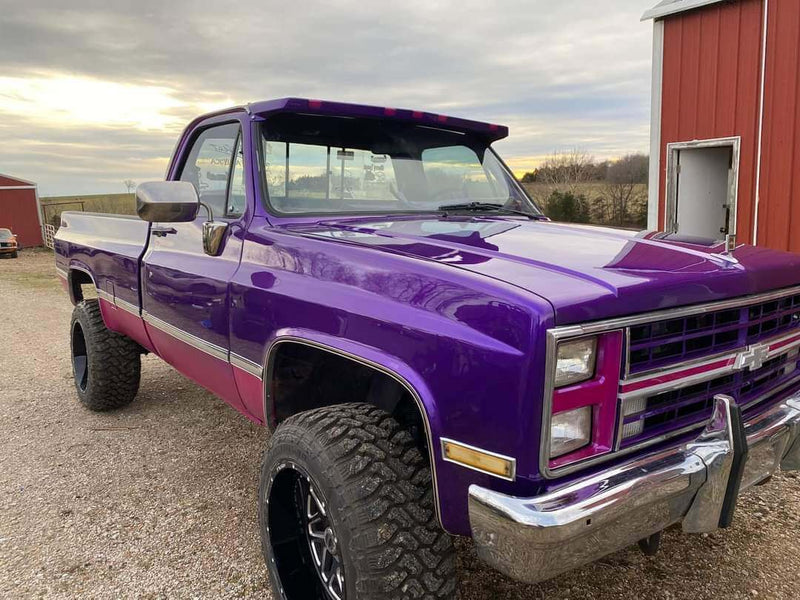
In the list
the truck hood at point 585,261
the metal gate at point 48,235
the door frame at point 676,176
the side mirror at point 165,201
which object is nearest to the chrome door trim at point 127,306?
the side mirror at point 165,201

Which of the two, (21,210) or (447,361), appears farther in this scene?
(21,210)

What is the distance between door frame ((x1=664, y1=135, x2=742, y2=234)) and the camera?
7.25 meters

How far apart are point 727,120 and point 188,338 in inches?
265

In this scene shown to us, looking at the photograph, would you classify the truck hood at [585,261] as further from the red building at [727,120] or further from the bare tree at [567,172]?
the bare tree at [567,172]

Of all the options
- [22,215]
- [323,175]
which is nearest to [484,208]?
[323,175]

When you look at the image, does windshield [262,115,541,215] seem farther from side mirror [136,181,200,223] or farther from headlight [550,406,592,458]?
headlight [550,406,592,458]

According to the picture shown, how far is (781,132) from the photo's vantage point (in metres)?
6.81

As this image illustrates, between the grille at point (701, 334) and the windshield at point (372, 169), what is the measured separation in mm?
1516

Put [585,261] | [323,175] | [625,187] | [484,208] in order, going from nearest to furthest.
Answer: [585,261] < [323,175] < [484,208] < [625,187]

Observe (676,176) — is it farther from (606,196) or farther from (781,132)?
(606,196)

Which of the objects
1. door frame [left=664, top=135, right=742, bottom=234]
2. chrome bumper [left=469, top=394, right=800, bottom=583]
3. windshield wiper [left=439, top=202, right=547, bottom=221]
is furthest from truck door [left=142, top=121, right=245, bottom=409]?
door frame [left=664, top=135, right=742, bottom=234]

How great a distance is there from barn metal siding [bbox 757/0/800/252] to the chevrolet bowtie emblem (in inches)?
217

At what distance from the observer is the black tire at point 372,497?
185 centimetres

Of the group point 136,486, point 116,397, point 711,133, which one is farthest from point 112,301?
point 711,133
